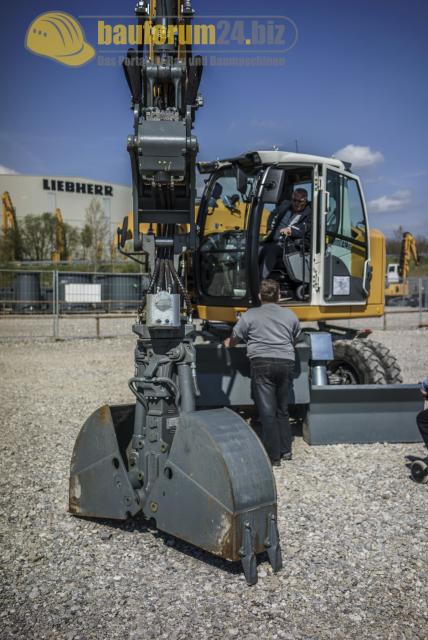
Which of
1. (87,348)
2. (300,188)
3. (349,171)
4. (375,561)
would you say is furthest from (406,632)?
(87,348)

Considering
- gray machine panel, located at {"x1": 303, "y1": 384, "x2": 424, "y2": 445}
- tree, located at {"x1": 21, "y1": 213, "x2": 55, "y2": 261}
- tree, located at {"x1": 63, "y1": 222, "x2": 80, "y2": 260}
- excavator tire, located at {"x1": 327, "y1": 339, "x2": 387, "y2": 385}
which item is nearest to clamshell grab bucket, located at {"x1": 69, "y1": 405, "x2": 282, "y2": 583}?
gray machine panel, located at {"x1": 303, "y1": 384, "x2": 424, "y2": 445}

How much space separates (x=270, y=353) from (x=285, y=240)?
1608 millimetres

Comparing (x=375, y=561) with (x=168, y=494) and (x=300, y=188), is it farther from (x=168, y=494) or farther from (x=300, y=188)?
(x=300, y=188)

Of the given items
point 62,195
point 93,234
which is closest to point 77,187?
point 62,195

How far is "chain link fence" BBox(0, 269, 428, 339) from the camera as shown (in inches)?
711

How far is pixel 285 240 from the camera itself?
661 centimetres

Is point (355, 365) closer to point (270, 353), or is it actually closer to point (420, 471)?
point (270, 353)

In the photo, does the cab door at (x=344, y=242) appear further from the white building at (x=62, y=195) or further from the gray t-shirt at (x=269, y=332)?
the white building at (x=62, y=195)

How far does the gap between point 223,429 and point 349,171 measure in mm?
4426

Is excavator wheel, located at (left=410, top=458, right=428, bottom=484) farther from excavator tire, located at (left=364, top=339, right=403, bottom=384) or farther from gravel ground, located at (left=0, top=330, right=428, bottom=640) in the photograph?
excavator tire, located at (left=364, top=339, right=403, bottom=384)

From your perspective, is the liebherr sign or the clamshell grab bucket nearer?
the clamshell grab bucket

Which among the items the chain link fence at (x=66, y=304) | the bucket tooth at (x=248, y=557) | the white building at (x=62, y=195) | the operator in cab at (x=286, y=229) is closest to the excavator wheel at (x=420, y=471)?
the bucket tooth at (x=248, y=557)

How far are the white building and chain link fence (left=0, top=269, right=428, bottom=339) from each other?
3059 cm

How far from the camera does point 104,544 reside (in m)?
4.10
